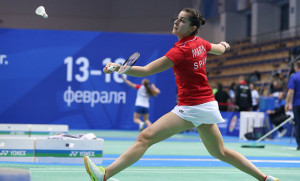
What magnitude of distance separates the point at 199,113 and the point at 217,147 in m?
0.40

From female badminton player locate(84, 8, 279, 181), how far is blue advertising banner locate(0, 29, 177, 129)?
13542mm

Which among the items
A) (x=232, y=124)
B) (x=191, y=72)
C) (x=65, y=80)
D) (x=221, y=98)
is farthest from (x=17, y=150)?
(x=221, y=98)

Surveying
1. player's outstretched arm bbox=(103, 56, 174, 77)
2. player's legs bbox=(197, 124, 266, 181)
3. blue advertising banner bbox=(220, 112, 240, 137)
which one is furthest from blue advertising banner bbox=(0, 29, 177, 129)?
player's outstretched arm bbox=(103, 56, 174, 77)

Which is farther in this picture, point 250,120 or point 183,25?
point 250,120

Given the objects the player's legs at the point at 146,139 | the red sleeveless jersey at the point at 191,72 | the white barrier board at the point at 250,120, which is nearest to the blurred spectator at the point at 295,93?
the white barrier board at the point at 250,120

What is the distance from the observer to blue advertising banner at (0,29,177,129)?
1786cm

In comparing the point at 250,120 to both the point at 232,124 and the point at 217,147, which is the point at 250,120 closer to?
the point at 232,124

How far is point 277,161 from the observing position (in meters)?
8.48

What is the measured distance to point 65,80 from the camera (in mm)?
18062

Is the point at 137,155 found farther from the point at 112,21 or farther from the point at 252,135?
the point at 112,21

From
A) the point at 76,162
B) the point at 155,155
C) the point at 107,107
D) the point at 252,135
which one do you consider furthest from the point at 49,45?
the point at 76,162

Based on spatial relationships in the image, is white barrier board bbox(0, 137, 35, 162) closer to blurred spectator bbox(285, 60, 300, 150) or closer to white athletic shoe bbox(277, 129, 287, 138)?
blurred spectator bbox(285, 60, 300, 150)

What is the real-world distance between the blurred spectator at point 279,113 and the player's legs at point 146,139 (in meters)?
10.9

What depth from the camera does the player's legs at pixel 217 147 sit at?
459 centimetres
